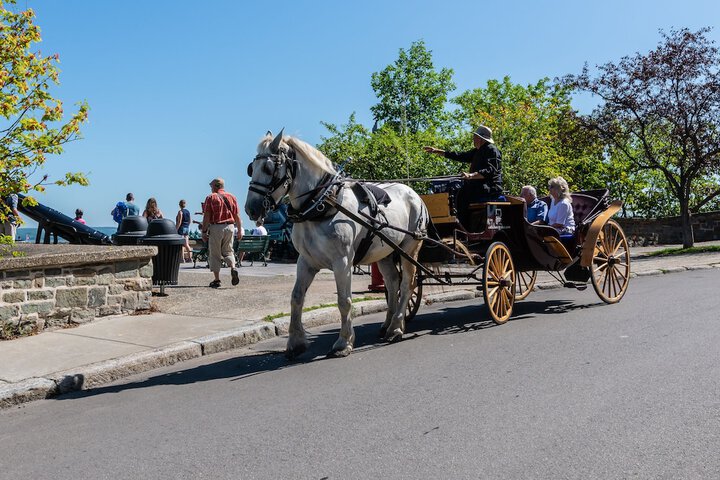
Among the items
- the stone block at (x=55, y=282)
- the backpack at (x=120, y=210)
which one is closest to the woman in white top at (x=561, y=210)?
the stone block at (x=55, y=282)

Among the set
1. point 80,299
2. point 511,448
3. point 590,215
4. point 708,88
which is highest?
point 708,88

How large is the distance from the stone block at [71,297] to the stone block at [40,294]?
0.08 metres

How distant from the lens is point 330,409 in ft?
15.8

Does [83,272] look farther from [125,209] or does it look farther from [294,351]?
[125,209]

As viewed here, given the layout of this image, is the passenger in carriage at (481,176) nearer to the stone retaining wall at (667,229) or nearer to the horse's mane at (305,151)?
the horse's mane at (305,151)

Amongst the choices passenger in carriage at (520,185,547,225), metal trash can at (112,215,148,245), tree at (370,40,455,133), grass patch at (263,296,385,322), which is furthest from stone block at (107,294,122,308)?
tree at (370,40,455,133)

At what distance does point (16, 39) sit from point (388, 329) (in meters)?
5.38

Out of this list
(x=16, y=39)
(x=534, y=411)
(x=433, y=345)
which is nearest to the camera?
(x=534, y=411)

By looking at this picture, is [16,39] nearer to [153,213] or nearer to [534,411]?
[534,411]

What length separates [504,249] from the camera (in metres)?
8.51

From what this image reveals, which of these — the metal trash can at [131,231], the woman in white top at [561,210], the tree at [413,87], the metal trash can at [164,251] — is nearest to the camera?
the woman in white top at [561,210]

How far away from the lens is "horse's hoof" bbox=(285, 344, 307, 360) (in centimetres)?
673

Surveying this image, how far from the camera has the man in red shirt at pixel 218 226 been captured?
39.9ft

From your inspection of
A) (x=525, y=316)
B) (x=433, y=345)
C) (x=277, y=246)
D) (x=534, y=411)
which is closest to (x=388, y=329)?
(x=433, y=345)
